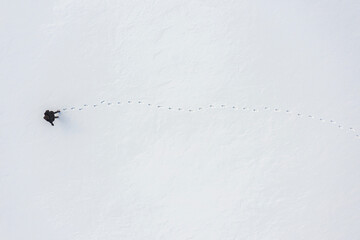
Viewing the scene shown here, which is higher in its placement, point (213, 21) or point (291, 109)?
point (213, 21)

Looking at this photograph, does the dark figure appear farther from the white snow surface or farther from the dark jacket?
the white snow surface

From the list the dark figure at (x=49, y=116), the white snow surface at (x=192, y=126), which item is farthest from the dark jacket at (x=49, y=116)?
the white snow surface at (x=192, y=126)

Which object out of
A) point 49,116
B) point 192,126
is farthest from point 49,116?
point 192,126

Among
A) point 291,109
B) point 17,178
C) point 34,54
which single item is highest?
point 34,54

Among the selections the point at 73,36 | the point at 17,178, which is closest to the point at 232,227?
the point at 17,178

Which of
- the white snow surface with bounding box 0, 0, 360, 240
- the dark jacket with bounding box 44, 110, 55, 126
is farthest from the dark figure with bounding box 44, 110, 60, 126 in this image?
the white snow surface with bounding box 0, 0, 360, 240

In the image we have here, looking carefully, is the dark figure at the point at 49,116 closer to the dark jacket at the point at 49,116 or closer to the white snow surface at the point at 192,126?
the dark jacket at the point at 49,116

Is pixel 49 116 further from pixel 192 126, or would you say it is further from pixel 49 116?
pixel 192 126

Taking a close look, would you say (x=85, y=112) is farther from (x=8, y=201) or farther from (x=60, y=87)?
(x=8, y=201)
